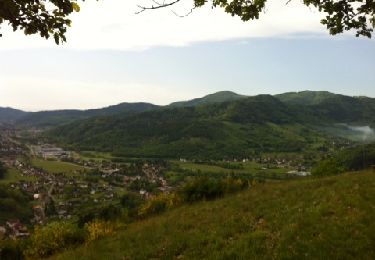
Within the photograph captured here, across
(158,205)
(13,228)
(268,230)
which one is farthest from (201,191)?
(13,228)

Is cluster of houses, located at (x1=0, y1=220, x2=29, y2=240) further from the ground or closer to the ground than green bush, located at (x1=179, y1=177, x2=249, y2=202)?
closer to the ground

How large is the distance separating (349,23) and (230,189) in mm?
28532

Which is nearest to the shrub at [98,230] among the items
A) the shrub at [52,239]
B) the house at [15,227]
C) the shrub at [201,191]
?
the shrub at [52,239]

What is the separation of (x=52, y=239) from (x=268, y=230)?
1547cm

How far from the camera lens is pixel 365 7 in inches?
536

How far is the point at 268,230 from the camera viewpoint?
21938 millimetres

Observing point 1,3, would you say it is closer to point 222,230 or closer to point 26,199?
point 222,230

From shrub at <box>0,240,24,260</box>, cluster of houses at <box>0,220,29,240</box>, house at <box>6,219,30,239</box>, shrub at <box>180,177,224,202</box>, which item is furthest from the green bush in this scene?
house at <box>6,219,30,239</box>

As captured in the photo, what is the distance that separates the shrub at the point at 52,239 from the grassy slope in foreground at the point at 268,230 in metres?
3.04

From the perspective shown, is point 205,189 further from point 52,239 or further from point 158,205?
point 52,239

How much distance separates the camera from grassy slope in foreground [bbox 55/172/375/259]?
62.1 feet

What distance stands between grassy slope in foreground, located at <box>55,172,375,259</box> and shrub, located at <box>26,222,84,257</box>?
3037 millimetres

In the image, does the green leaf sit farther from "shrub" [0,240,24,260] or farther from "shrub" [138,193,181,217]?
"shrub" [138,193,181,217]

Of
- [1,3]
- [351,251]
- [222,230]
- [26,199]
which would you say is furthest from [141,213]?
[26,199]
